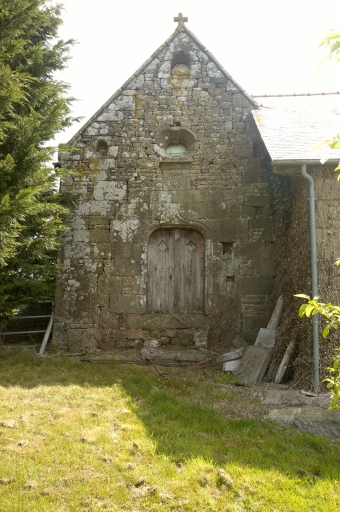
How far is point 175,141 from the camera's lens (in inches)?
331

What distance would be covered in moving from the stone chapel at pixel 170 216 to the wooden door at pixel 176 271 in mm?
20

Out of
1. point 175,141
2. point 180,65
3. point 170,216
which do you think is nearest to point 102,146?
point 175,141

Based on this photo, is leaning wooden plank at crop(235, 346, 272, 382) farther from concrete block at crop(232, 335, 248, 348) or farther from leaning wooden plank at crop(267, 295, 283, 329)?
concrete block at crop(232, 335, 248, 348)

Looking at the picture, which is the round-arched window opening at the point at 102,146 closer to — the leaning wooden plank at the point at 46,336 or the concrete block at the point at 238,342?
Result: the leaning wooden plank at the point at 46,336

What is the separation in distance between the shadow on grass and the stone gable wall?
1910 millimetres

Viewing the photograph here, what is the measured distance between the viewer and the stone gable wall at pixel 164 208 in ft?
25.1

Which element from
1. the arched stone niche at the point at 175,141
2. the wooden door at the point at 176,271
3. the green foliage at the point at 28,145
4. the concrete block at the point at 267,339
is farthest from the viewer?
the arched stone niche at the point at 175,141

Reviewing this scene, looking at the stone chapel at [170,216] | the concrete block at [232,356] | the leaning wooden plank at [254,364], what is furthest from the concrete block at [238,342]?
the leaning wooden plank at [254,364]

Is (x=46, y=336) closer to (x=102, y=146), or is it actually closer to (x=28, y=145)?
(x=28, y=145)

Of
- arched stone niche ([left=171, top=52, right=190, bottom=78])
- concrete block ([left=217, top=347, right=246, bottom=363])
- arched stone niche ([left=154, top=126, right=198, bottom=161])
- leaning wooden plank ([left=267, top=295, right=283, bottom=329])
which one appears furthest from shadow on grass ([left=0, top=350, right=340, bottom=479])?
arched stone niche ([left=171, top=52, right=190, bottom=78])

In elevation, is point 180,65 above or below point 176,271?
above

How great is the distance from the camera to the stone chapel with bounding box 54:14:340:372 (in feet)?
25.1

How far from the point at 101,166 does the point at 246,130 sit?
302 centimetres

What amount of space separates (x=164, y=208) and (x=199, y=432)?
4.80m
